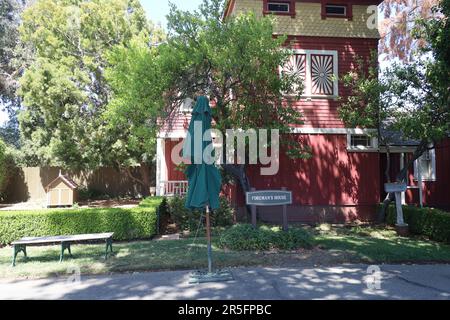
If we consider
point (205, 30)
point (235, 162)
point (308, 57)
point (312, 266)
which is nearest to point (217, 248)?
point (312, 266)

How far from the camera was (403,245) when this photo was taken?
34.2 ft

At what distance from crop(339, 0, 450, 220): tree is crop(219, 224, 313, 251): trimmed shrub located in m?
5.01

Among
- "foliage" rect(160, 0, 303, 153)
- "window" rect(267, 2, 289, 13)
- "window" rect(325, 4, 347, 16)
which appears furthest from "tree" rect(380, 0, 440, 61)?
"foliage" rect(160, 0, 303, 153)

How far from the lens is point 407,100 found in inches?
512

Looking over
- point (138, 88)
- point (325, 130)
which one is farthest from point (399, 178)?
point (138, 88)

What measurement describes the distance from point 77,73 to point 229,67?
36.9 ft

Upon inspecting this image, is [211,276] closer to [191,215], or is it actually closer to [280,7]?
[191,215]

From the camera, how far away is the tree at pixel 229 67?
37.2 ft

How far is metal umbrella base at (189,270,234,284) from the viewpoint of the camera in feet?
22.3

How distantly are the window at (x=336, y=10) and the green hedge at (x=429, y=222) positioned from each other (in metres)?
8.05

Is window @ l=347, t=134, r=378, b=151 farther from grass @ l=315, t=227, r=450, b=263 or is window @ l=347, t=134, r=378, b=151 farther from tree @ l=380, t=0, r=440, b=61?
tree @ l=380, t=0, r=440, b=61

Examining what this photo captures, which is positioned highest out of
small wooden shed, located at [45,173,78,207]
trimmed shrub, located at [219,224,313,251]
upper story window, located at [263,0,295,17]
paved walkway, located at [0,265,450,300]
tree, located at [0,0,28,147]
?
tree, located at [0,0,28,147]

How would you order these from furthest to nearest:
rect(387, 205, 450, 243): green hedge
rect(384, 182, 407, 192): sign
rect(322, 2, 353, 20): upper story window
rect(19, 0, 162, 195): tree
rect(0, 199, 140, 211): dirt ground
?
rect(0, 199, 140, 211): dirt ground, rect(19, 0, 162, 195): tree, rect(322, 2, 353, 20): upper story window, rect(384, 182, 407, 192): sign, rect(387, 205, 450, 243): green hedge

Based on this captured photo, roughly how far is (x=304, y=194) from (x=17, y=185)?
61.6 ft
